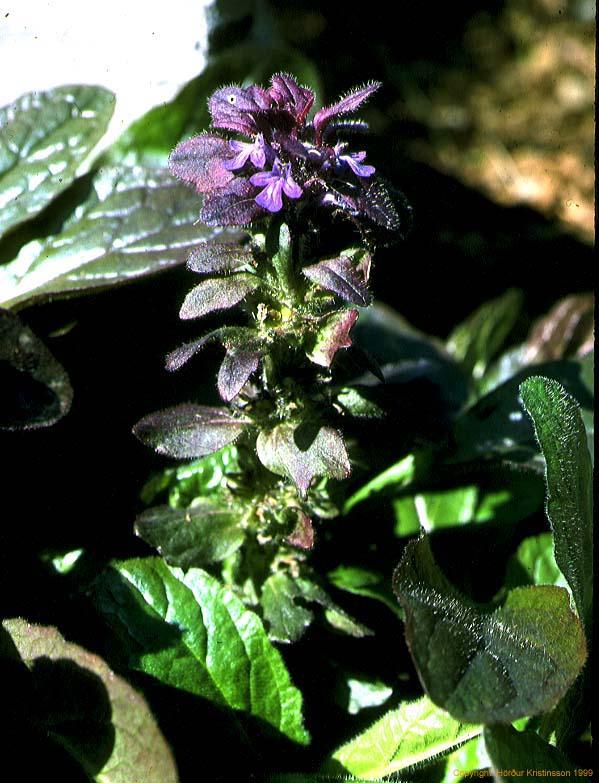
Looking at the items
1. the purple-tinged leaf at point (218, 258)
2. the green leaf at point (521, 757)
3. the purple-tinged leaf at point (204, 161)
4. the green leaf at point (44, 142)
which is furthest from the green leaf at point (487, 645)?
the green leaf at point (44, 142)

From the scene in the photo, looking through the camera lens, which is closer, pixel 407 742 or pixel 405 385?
pixel 407 742

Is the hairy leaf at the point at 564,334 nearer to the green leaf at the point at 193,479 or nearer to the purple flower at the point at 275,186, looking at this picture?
the green leaf at the point at 193,479

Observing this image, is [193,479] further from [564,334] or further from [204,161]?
[564,334]

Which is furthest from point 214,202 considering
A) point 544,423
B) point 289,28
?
point 289,28

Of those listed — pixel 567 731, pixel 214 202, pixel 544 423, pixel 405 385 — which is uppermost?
pixel 214 202

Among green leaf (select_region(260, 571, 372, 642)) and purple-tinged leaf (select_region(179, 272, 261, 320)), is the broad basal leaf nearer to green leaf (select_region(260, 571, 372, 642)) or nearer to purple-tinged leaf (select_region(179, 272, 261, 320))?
purple-tinged leaf (select_region(179, 272, 261, 320))

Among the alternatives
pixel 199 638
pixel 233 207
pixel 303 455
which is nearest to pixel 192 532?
pixel 199 638

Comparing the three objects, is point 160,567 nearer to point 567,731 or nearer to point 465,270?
point 567,731
